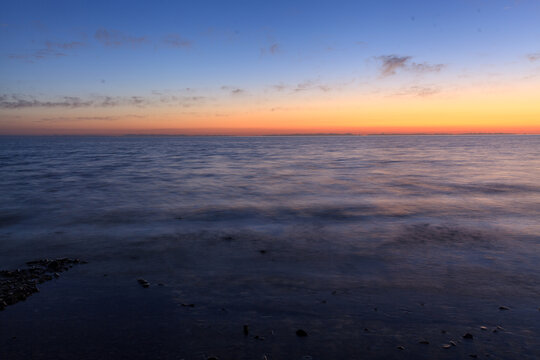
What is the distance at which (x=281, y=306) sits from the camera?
5297 millimetres

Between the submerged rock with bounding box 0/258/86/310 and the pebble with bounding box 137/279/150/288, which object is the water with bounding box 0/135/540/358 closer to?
the pebble with bounding box 137/279/150/288

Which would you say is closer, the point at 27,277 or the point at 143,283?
the point at 143,283

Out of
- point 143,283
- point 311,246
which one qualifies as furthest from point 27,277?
point 311,246

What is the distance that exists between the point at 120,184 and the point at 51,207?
709 centimetres

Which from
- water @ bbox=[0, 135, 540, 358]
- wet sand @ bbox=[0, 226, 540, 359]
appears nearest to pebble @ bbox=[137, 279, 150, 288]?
wet sand @ bbox=[0, 226, 540, 359]

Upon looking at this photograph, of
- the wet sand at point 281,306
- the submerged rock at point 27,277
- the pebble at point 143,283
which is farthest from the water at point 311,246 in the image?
the submerged rock at point 27,277

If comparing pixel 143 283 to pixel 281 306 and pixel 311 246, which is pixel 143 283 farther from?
pixel 311 246

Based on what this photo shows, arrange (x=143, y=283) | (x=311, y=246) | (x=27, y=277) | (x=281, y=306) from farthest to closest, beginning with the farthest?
(x=311, y=246)
(x=27, y=277)
(x=143, y=283)
(x=281, y=306)

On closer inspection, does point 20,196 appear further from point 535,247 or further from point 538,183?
point 538,183

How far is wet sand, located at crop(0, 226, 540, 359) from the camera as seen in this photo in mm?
4254

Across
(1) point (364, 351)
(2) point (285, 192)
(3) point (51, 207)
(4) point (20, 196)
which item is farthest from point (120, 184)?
(1) point (364, 351)

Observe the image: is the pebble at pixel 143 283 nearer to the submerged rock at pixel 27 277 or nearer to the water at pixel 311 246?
the water at pixel 311 246

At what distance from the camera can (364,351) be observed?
4.20 metres

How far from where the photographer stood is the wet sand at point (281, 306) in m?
4.25
